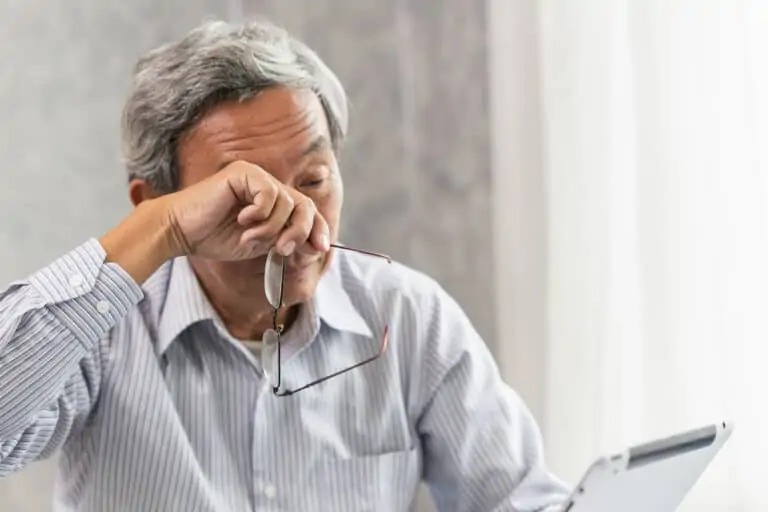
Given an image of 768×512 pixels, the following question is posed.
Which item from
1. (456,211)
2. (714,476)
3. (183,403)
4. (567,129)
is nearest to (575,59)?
(567,129)

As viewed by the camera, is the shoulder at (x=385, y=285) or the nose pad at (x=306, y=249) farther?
the shoulder at (x=385, y=285)

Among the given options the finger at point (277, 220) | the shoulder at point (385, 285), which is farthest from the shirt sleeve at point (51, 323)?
the shoulder at point (385, 285)

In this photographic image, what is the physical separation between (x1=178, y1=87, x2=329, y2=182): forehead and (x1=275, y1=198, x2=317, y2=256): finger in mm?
110

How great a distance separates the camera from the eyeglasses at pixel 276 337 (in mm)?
1208

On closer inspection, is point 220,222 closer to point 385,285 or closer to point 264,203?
point 264,203

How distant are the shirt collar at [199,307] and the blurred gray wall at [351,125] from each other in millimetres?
376

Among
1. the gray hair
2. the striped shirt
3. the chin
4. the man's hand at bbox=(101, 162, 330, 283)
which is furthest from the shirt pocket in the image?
the gray hair

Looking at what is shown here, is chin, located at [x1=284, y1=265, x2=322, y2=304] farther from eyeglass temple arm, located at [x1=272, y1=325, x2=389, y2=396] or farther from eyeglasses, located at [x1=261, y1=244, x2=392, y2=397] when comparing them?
eyeglass temple arm, located at [x1=272, y1=325, x2=389, y2=396]

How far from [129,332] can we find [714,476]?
82 cm

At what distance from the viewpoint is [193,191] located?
3.79 feet

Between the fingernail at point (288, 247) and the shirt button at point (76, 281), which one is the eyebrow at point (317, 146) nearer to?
the fingernail at point (288, 247)

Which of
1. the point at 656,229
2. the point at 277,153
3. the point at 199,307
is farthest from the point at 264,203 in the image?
the point at 656,229

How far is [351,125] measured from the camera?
5.87 ft

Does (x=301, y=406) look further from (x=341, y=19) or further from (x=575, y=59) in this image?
(x=341, y=19)
